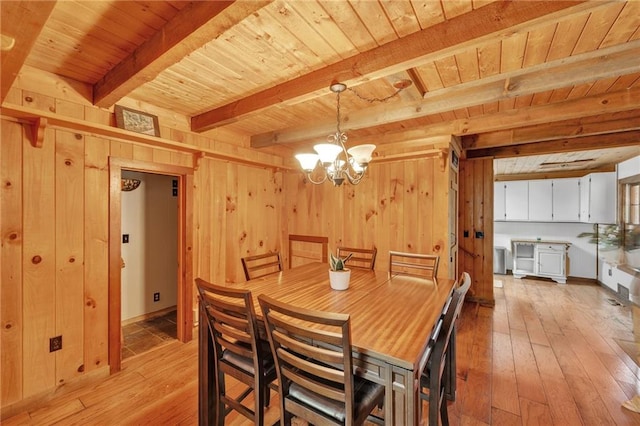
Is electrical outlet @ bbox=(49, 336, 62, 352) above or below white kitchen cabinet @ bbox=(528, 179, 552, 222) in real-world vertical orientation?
below

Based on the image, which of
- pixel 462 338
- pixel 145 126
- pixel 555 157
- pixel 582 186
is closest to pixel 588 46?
pixel 462 338

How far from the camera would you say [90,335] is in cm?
228

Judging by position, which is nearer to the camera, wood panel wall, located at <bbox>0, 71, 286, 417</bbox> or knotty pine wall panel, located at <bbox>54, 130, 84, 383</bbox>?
wood panel wall, located at <bbox>0, 71, 286, 417</bbox>

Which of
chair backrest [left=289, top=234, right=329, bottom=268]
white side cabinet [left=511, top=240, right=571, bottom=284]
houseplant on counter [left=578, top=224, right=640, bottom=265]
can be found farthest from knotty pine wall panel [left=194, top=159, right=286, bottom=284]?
houseplant on counter [left=578, top=224, right=640, bottom=265]

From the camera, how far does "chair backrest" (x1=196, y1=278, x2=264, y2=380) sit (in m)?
1.38

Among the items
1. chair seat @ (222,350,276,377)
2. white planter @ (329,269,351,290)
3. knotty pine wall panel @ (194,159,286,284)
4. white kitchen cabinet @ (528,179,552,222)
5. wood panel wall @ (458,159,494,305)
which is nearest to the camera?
chair seat @ (222,350,276,377)

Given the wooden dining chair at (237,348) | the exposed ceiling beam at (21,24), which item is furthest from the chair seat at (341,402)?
the exposed ceiling beam at (21,24)

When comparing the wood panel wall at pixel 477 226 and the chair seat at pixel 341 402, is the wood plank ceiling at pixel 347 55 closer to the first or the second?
the wood panel wall at pixel 477 226

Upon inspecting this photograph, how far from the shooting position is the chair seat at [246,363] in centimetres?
153

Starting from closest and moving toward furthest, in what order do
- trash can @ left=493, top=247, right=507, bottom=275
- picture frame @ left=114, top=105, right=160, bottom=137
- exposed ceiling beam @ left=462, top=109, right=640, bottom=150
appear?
picture frame @ left=114, top=105, right=160, bottom=137 < exposed ceiling beam @ left=462, top=109, right=640, bottom=150 < trash can @ left=493, top=247, right=507, bottom=275

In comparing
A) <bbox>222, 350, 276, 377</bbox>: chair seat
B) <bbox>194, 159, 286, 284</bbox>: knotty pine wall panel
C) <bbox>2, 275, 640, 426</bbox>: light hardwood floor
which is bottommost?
<bbox>2, 275, 640, 426</bbox>: light hardwood floor

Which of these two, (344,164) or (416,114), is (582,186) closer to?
(416,114)

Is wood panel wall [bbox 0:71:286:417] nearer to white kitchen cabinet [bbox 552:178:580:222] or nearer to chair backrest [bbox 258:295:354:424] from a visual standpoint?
chair backrest [bbox 258:295:354:424]

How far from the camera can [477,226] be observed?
14.3 ft
